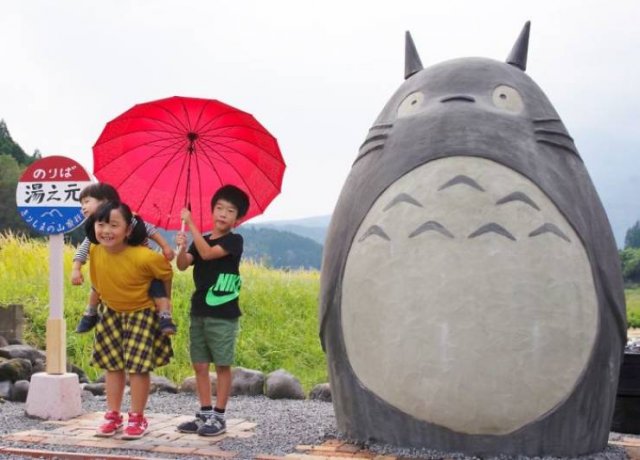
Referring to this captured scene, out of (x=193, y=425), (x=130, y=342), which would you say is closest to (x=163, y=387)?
(x=193, y=425)

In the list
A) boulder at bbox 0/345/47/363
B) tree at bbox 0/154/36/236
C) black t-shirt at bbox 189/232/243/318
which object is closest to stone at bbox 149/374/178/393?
boulder at bbox 0/345/47/363

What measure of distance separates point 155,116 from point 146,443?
2.03 m

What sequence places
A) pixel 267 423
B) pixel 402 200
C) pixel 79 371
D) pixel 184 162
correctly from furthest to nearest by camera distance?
1. pixel 79 371
2. pixel 267 423
3. pixel 184 162
4. pixel 402 200

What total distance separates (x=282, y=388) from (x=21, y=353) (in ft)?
9.11

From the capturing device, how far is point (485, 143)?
4.59 meters

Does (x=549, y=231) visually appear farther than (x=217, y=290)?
No

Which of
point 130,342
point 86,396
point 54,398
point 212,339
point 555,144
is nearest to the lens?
point 555,144

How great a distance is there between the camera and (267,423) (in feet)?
19.6

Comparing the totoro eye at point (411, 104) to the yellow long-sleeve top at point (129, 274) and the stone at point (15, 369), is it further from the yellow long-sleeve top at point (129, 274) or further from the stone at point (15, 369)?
the stone at point (15, 369)

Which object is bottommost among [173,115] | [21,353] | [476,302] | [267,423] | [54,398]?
[267,423]

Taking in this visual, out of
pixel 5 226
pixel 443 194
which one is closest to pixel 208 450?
pixel 443 194

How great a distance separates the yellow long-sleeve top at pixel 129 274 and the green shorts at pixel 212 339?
1.17 feet

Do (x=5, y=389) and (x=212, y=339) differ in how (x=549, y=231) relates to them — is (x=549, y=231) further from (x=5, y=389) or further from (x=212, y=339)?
(x=5, y=389)

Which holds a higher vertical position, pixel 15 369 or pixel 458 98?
pixel 458 98
